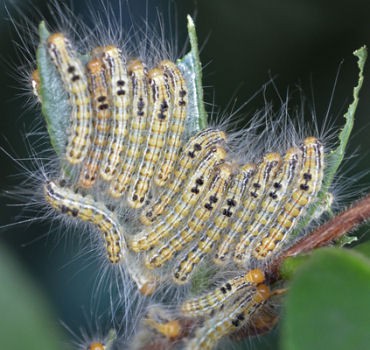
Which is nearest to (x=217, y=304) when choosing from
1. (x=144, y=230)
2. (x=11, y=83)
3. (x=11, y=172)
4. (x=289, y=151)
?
(x=144, y=230)

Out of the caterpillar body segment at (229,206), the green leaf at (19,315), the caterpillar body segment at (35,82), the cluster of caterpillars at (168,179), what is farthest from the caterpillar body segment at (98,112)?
the green leaf at (19,315)

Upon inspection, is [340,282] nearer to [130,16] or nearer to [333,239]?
[333,239]

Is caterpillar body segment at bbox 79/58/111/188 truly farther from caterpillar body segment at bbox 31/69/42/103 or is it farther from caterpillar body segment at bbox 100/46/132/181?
caterpillar body segment at bbox 31/69/42/103

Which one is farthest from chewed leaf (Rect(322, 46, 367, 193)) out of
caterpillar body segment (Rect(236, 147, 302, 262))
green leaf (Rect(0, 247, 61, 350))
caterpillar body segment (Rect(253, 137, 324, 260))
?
green leaf (Rect(0, 247, 61, 350))

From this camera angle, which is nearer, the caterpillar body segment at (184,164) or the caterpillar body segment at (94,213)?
the caterpillar body segment at (184,164)

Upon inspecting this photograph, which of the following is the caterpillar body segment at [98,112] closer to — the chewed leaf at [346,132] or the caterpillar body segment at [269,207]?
the caterpillar body segment at [269,207]

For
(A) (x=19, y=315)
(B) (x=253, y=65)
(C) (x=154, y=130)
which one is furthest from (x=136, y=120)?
(A) (x=19, y=315)

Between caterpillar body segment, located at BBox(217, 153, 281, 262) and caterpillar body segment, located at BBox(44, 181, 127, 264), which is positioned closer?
caterpillar body segment, located at BBox(217, 153, 281, 262)

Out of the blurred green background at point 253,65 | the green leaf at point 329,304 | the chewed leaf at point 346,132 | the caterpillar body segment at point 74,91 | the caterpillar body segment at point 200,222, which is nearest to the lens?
the green leaf at point 329,304
